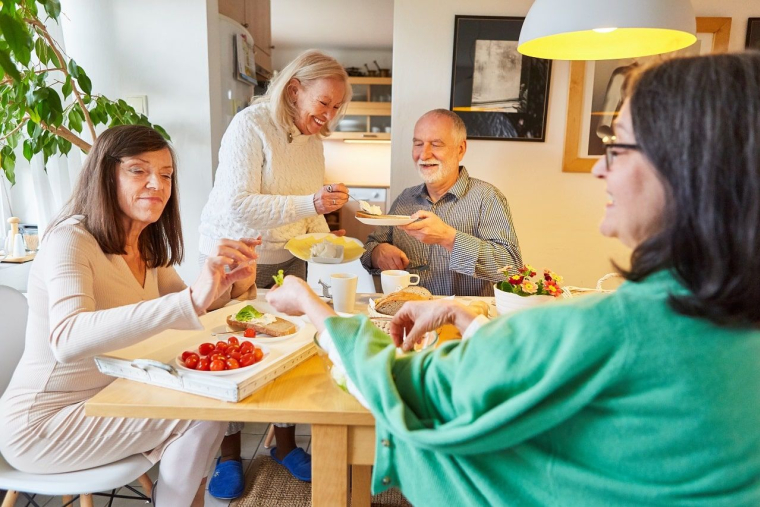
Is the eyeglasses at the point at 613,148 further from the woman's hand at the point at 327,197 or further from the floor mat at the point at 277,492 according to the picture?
the floor mat at the point at 277,492

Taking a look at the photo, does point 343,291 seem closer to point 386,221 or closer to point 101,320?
point 386,221

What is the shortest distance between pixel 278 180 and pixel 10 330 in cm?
96

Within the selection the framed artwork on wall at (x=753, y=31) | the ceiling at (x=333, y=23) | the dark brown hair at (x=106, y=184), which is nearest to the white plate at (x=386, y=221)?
the dark brown hair at (x=106, y=184)

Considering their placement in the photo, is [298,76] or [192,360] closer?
[192,360]

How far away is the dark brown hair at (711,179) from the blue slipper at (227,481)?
1806 millimetres

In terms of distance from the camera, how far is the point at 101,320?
3.70ft

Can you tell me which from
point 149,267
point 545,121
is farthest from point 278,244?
point 545,121

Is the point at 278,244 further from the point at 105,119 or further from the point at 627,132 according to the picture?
the point at 627,132

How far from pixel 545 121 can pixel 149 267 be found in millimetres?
1990

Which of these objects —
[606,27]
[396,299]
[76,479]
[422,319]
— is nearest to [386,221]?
[396,299]

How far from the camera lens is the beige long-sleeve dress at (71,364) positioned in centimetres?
115

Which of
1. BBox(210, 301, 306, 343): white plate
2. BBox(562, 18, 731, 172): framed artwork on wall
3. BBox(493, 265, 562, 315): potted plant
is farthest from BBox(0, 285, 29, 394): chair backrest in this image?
BBox(562, 18, 731, 172): framed artwork on wall

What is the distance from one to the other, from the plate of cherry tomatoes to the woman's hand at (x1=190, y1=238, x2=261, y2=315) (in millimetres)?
A: 101

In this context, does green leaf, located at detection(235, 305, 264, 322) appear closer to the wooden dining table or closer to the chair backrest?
the wooden dining table
